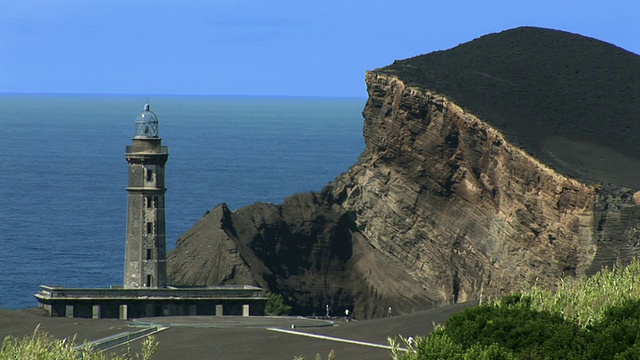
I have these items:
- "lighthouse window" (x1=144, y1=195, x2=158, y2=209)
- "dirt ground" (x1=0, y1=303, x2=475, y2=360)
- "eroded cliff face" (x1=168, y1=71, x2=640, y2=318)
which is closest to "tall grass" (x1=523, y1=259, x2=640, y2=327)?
"dirt ground" (x1=0, y1=303, x2=475, y2=360)

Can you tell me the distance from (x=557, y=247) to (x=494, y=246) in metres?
7.98

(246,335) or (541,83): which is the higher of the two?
(541,83)

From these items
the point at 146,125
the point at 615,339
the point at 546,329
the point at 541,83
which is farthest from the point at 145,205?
the point at 541,83

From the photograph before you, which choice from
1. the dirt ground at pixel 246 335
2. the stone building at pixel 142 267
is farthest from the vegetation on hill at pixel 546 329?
the stone building at pixel 142 267

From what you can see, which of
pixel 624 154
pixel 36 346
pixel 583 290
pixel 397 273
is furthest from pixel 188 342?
pixel 624 154

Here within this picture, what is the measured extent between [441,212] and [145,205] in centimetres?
→ 3943

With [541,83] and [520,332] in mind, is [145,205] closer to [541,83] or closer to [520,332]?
[520,332]

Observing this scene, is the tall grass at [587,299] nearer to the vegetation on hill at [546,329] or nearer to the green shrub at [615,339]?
the vegetation on hill at [546,329]

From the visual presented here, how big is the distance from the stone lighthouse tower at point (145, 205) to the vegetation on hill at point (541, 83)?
36.1 meters

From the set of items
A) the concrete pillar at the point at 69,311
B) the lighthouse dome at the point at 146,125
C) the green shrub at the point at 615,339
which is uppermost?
the lighthouse dome at the point at 146,125

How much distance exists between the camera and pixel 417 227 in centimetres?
11819

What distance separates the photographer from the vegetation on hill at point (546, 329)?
44906mm

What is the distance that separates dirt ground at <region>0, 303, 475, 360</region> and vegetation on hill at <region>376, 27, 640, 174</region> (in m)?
43.4

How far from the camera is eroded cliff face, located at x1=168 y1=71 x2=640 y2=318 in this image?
334ft
